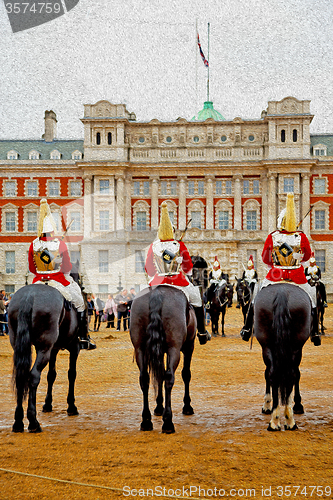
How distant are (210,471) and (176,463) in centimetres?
40

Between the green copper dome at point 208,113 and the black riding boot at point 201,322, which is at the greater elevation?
the green copper dome at point 208,113

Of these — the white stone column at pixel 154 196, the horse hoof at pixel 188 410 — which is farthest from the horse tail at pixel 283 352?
the white stone column at pixel 154 196

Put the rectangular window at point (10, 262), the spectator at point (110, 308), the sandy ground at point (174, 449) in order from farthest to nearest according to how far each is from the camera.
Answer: the rectangular window at point (10, 262)
the spectator at point (110, 308)
the sandy ground at point (174, 449)

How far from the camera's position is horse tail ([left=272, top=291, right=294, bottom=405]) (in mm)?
6438

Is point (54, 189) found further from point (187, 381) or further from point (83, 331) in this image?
point (187, 381)

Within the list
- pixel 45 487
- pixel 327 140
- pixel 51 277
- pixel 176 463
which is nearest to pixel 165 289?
pixel 51 277

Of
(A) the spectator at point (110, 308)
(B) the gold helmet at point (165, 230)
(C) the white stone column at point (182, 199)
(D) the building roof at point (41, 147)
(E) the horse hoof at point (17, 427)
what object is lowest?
(A) the spectator at point (110, 308)

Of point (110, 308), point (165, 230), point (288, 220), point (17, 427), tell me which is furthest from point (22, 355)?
point (110, 308)

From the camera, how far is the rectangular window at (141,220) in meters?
46.0

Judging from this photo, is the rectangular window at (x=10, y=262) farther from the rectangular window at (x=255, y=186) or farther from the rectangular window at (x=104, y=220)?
the rectangular window at (x=255, y=186)

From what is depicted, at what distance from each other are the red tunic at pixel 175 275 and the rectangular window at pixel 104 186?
38.5 meters

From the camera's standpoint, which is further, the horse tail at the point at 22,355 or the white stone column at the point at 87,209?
the white stone column at the point at 87,209

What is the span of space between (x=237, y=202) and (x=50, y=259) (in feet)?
129

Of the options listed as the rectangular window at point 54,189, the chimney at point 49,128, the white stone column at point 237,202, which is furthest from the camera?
the chimney at point 49,128
